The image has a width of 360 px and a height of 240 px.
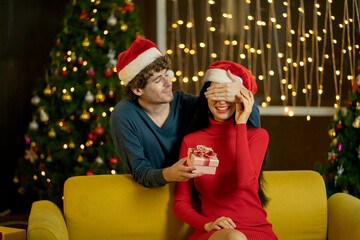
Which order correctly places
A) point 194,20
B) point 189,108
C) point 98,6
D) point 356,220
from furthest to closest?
1. point 194,20
2. point 98,6
3. point 189,108
4. point 356,220

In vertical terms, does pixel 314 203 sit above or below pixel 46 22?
below

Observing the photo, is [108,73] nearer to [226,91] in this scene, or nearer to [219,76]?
[219,76]

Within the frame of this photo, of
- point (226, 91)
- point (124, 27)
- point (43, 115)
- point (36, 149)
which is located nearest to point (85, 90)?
point (43, 115)

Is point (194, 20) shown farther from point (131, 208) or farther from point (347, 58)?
point (131, 208)

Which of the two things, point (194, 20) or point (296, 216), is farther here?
point (194, 20)

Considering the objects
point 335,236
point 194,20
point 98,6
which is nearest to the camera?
point 335,236

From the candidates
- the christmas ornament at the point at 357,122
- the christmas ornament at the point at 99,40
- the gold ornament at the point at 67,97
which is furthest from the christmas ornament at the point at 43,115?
the christmas ornament at the point at 357,122

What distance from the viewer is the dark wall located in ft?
14.9

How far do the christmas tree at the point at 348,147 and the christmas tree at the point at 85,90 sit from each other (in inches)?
64.6

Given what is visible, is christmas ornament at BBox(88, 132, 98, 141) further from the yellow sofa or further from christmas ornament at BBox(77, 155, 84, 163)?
the yellow sofa

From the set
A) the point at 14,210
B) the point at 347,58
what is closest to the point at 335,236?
the point at 347,58

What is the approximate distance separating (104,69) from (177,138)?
1.50 m

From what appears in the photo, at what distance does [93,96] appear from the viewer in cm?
374

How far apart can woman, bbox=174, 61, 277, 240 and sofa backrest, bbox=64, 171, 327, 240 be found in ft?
0.53
